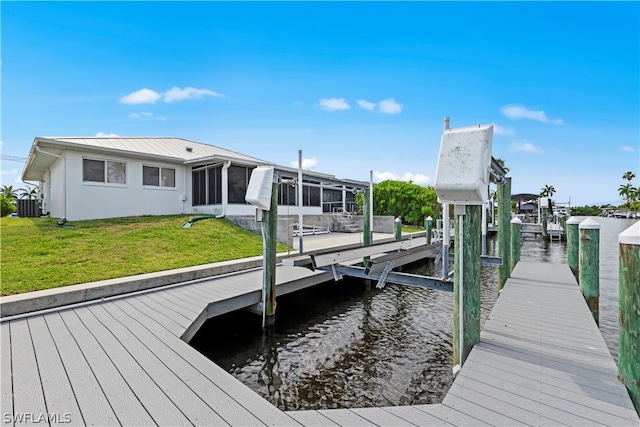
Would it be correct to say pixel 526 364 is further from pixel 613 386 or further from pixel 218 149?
pixel 218 149

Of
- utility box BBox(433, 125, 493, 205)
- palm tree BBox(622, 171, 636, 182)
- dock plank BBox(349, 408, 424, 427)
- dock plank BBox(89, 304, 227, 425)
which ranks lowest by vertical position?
dock plank BBox(89, 304, 227, 425)

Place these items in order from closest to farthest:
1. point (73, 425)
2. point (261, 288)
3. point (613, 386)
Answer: point (73, 425)
point (613, 386)
point (261, 288)

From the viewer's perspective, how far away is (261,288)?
5.70m

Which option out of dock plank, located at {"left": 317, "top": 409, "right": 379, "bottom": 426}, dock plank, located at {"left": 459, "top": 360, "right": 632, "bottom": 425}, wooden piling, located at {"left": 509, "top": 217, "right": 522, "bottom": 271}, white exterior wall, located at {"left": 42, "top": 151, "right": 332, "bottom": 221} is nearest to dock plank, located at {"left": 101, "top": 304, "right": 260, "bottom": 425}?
dock plank, located at {"left": 317, "top": 409, "right": 379, "bottom": 426}

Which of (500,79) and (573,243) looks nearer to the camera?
(573,243)

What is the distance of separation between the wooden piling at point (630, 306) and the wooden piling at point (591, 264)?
373cm

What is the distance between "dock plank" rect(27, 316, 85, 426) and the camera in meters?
2.25

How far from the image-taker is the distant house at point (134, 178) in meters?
11.5

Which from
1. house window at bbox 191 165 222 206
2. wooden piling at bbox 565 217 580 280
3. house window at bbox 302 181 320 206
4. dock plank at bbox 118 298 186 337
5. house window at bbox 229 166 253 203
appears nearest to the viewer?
Answer: dock plank at bbox 118 298 186 337

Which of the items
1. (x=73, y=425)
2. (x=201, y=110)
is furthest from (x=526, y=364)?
(x=201, y=110)

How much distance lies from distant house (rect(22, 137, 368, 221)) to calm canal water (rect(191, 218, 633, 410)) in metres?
5.20

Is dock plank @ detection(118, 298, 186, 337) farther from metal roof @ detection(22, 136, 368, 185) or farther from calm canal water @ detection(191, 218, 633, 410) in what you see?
metal roof @ detection(22, 136, 368, 185)

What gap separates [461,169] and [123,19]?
40.5 feet

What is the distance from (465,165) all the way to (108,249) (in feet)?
27.5
